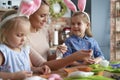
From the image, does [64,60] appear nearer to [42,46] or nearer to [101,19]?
[42,46]

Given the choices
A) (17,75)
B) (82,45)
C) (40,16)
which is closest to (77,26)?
(82,45)

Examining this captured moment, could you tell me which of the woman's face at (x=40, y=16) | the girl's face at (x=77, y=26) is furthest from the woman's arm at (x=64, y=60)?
the girl's face at (x=77, y=26)

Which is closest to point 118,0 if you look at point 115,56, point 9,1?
point 115,56

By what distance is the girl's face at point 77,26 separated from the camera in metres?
2.07

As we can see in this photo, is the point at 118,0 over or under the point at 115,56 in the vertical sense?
over

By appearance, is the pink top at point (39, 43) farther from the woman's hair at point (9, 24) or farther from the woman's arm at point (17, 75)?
the woman's arm at point (17, 75)

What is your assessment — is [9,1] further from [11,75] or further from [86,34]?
[11,75]

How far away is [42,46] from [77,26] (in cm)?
32

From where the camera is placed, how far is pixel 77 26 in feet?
6.83

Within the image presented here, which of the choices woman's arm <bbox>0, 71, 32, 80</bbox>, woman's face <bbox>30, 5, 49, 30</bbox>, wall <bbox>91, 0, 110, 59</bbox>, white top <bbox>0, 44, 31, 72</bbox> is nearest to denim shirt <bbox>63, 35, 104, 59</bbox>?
woman's face <bbox>30, 5, 49, 30</bbox>

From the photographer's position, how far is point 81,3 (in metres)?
1.77

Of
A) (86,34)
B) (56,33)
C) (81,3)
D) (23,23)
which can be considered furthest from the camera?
(56,33)

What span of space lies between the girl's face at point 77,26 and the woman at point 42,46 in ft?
0.80

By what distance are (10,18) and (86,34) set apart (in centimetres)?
103
